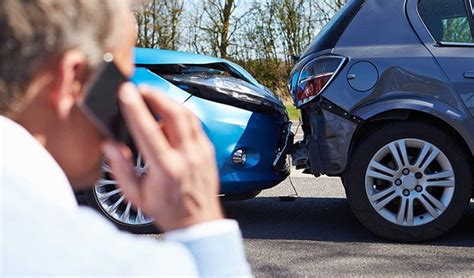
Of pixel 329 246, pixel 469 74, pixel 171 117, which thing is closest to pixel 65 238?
pixel 171 117

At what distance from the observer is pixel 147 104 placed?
910 mm

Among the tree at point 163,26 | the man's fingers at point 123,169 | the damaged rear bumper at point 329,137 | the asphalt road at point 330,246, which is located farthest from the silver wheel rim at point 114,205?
the tree at point 163,26

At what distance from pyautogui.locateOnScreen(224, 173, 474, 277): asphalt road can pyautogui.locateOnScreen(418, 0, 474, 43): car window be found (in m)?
1.30

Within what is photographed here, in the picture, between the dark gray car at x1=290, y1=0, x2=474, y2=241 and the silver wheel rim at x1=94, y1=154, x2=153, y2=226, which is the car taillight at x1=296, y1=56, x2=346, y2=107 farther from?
the silver wheel rim at x1=94, y1=154, x2=153, y2=226

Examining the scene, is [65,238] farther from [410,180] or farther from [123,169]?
[410,180]

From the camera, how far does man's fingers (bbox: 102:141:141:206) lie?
917 mm

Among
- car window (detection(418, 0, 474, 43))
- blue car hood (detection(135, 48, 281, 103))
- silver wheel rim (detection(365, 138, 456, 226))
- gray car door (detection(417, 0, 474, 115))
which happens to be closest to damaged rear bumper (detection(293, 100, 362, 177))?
silver wheel rim (detection(365, 138, 456, 226))

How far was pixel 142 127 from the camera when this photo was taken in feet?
2.81

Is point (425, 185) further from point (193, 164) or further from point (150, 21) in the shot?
point (150, 21)

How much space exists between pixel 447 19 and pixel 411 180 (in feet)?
3.47

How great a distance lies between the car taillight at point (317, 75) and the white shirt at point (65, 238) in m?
3.88

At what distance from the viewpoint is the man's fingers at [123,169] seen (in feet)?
3.01

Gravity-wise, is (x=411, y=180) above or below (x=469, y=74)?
below

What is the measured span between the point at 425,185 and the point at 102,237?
4028mm
